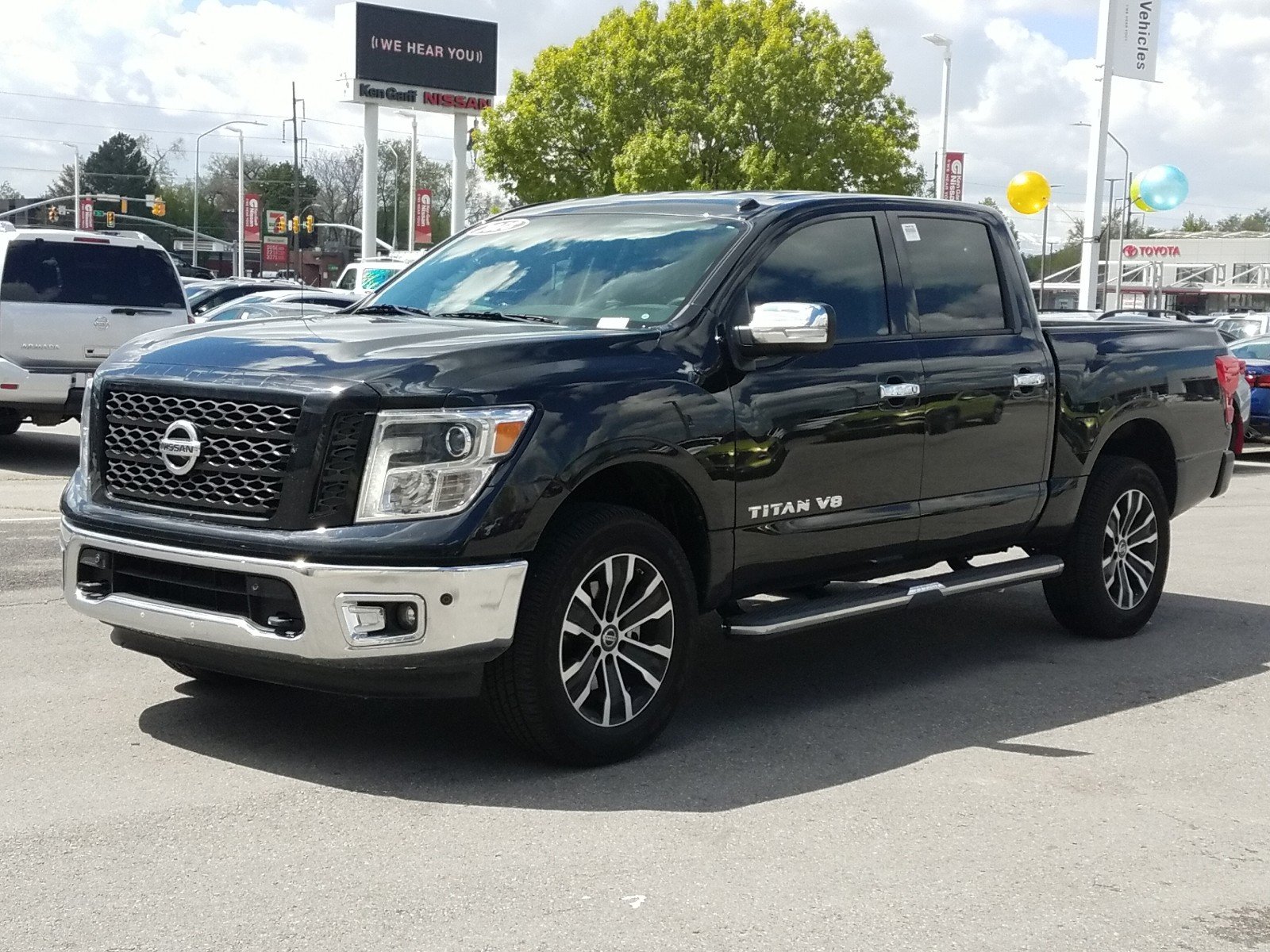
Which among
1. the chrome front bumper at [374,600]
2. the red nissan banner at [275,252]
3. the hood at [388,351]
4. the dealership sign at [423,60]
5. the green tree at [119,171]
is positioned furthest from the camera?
the green tree at [119,171]

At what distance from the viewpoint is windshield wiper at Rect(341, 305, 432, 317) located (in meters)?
6.21

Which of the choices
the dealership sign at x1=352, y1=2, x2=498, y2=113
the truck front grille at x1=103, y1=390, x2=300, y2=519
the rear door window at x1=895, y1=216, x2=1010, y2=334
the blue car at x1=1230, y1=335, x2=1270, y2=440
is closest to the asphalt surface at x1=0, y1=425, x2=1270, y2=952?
the truck front grille at x1=103, y1=390, x2=300, y2=519

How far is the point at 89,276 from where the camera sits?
566 inches

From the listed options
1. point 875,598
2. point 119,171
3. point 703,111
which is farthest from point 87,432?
point 119,171

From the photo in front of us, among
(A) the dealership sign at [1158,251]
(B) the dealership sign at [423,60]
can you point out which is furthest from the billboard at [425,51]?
(A) the dealership sign at [1158,251]

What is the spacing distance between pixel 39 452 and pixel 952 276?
10970 mm

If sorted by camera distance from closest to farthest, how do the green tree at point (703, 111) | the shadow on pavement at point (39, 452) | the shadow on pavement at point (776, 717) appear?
the shadow on pavement at point (776, 717)
the shadow on pavement at point (39, 452)
the green tree at point (703, 111)

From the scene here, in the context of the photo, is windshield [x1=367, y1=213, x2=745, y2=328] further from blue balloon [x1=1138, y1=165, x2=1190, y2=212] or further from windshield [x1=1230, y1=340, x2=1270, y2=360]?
blue balloon [x1=1138, y1=165, x2=1190, y2=212]

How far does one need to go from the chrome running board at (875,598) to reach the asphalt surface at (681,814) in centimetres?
41

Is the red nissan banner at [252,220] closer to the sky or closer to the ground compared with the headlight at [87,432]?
closer to the sky

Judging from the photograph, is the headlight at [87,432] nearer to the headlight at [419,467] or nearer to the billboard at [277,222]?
the headlight at [419,467]

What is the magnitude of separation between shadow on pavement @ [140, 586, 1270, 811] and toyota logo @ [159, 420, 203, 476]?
0.97 m

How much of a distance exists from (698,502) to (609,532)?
1.65 feet

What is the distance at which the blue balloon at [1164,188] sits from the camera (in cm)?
2820
